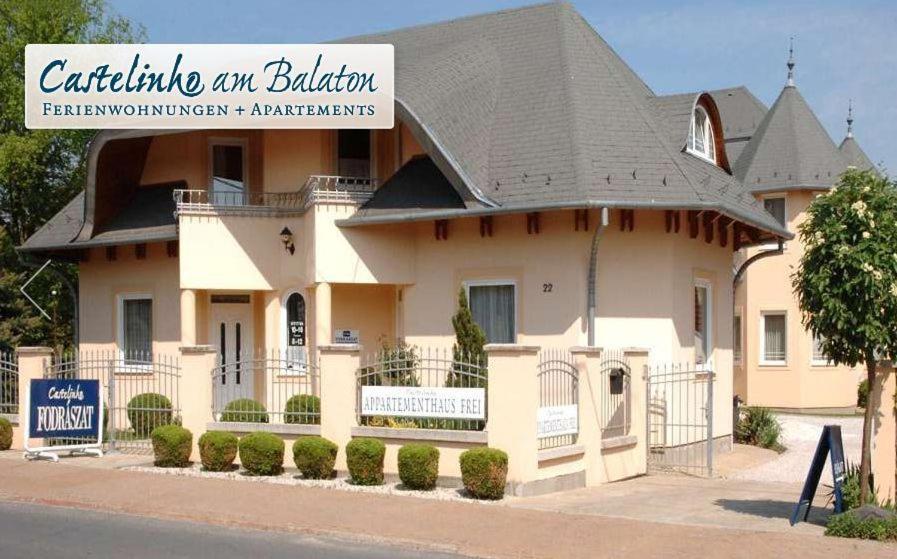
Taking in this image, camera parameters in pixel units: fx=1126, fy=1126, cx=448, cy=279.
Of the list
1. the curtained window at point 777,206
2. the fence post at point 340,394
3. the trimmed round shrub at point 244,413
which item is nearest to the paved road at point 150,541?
the fence post at point 340,394

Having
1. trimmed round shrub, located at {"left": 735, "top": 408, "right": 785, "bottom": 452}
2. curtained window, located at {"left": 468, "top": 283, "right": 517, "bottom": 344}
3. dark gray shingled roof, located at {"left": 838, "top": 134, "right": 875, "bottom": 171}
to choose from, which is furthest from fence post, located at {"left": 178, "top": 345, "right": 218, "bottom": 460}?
dark gray shingled roof, located at {"left": 838, "top": 134, "right": 875, "bottom": 171}

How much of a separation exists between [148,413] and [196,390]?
2.42 metres

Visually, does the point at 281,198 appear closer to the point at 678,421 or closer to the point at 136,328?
the point at 136,328

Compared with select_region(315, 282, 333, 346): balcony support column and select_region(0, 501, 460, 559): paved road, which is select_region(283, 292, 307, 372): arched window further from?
select_region(0, 501, 460, 559): paved road

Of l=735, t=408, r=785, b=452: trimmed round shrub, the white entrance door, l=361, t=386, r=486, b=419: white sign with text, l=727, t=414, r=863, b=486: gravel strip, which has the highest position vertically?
the white entrance door

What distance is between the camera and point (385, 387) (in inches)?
602

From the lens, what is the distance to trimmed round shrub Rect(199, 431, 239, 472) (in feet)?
53.4

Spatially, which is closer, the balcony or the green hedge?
the green hedge

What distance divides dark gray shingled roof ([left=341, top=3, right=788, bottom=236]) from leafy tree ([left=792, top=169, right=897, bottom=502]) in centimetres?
602

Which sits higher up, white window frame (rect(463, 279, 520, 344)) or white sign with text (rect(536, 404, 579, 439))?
white window frame (rect(463, 279, 520, 344))

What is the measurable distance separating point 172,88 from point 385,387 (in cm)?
860

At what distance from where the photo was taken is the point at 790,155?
31.1 metres

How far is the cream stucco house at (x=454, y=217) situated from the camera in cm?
1880

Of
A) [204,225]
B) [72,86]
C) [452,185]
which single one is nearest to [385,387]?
[452,185]
